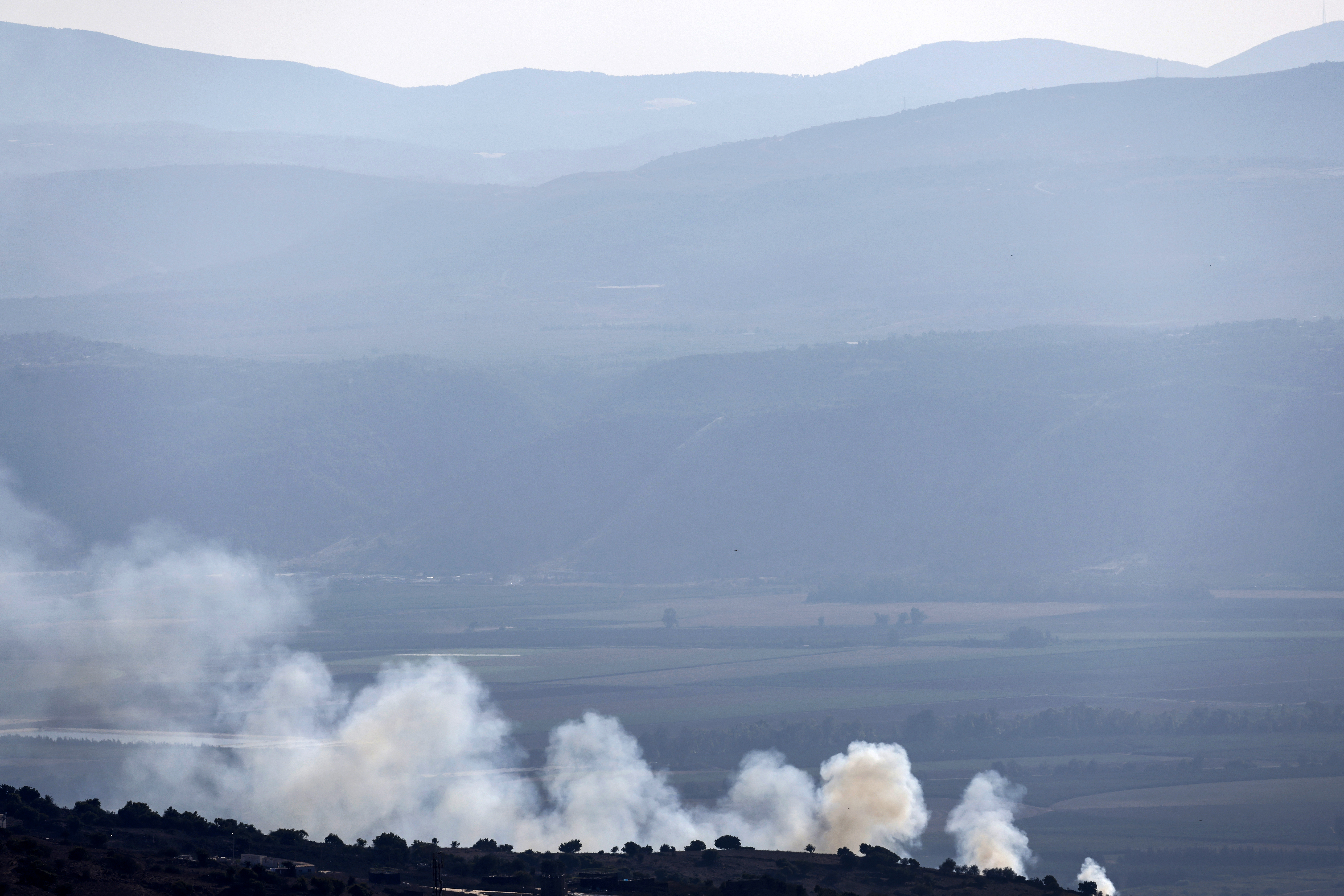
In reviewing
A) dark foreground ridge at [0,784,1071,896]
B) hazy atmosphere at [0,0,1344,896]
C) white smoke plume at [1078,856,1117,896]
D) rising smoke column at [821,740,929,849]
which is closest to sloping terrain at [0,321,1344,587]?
hazy atmosphere at [0,0,1344,896]

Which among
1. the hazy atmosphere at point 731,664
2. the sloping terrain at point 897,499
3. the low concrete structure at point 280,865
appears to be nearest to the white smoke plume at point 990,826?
the hazy atmosphere at point 731,664

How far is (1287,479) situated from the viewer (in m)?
168

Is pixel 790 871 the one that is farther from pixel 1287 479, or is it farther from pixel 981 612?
pixel 1287 479

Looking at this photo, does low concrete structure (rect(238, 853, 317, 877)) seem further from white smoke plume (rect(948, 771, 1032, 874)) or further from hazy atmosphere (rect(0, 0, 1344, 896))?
white smoke plume (rect(948, 771, 1032, 874))

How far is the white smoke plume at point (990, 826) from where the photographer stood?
79.1 metres

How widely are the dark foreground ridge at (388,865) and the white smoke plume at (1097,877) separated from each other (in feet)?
18.6

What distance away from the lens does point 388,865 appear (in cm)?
6056

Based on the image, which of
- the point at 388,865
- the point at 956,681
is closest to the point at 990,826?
the point at 388,865

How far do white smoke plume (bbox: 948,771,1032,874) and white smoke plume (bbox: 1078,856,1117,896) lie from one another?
2345 mm

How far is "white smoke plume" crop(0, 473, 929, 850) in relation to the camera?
8212 cm

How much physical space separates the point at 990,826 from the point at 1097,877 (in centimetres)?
902

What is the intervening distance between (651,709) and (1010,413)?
88091mm

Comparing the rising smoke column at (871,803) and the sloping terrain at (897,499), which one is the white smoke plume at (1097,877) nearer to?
the rising smoke column at (871,803)

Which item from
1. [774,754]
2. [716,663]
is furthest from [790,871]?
[716,663]
